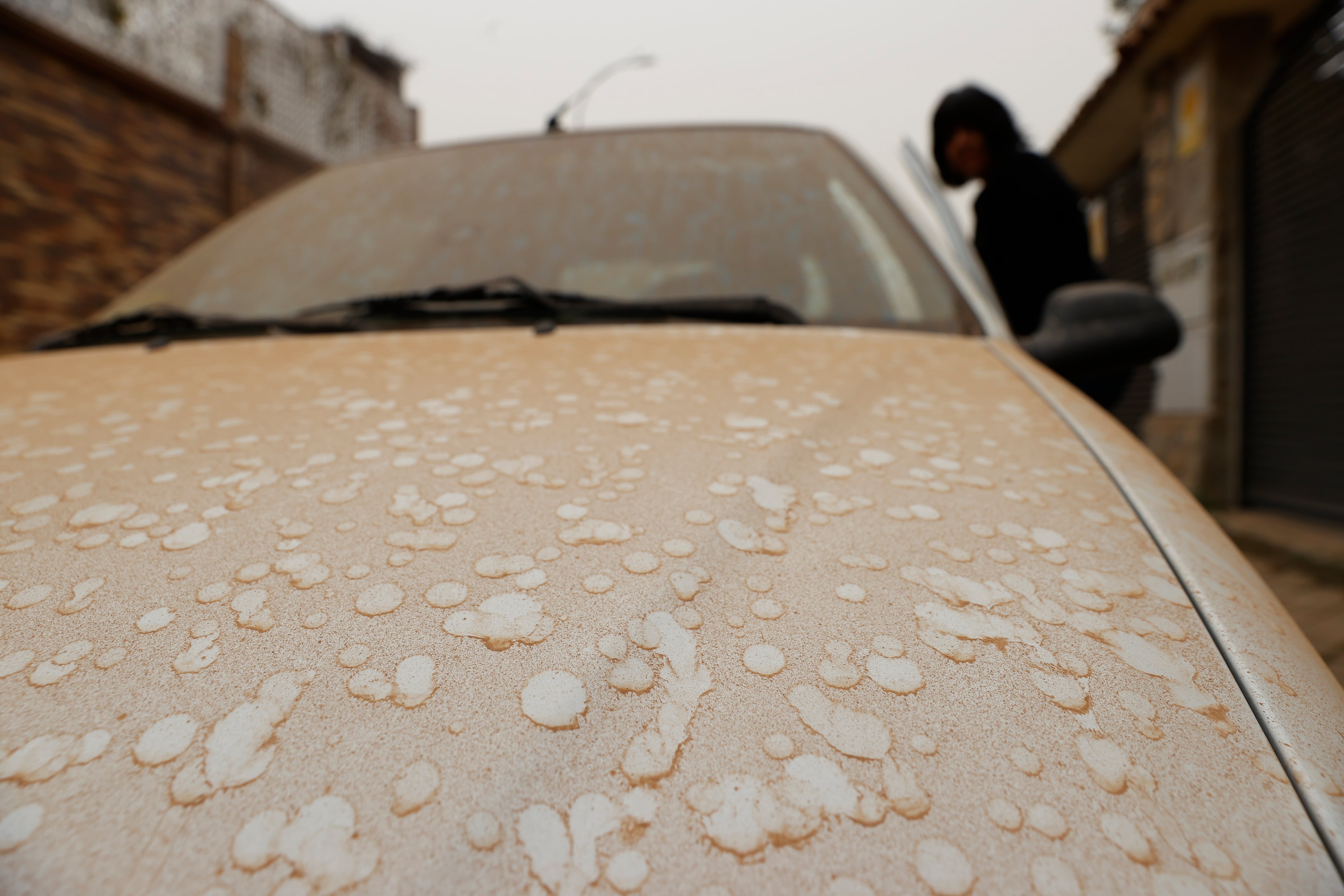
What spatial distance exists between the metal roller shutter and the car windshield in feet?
14.4

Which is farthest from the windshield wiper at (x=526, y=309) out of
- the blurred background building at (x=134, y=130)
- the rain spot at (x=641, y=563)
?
the blurred background building at (x=134, y=130)

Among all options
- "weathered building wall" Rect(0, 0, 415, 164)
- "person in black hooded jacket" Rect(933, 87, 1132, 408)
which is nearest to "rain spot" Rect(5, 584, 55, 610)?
"person in black hooded jacket" Rect(933, 87, 1132, 408)

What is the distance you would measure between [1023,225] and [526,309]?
174 centimetres

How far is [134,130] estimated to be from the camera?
19.3 ft

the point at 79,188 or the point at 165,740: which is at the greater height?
the point at 79,188

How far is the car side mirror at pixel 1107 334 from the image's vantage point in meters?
1.03

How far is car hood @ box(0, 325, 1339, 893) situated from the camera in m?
0.29

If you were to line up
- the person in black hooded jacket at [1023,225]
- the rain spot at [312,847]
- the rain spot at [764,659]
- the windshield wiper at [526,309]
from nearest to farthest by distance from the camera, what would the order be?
the rain spot at [312,847] < the rain spot at [764,659] < the windshield wiper at [526,309] < the person in black hooded jacket at [1023,225]

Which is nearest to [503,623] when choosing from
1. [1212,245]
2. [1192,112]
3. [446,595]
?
[446,595]

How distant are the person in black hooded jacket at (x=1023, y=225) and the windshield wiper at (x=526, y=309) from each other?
129 cm

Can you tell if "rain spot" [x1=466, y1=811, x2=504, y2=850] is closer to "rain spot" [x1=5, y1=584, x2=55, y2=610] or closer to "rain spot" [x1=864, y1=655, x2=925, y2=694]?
"rain spot" [x1=864, y1=655, x2=925, y2=694]

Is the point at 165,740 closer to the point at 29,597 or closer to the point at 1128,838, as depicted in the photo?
the point at 29,597

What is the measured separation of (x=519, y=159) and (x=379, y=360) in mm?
732

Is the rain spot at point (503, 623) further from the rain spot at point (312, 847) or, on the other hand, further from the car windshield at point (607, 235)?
the car windshield at point (607, 235)
